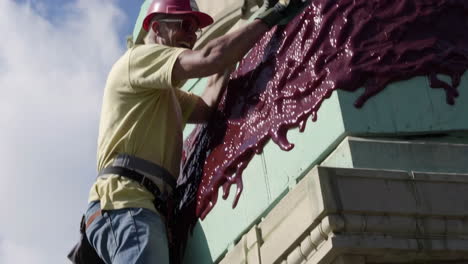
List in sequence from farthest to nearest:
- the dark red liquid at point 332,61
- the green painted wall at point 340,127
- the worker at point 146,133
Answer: the worker at point 146,133 → the dark red liquid at point 332,61 → the green painted wall at point 340,127

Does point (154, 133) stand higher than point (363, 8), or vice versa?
point (363, 8)

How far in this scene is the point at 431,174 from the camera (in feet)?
25.6

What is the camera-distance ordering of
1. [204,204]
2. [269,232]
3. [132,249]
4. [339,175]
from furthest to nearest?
1. [204,204]
2. [132,249]
3. [269,232]
4. [339,175]

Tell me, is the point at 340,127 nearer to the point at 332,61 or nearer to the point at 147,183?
the point at 332,61

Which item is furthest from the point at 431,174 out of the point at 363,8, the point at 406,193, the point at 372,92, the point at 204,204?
the point at 204,204

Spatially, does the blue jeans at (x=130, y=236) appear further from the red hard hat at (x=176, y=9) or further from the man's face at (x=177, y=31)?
the red hard hat at (x=176, y=9)

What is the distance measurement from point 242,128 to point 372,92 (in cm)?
121

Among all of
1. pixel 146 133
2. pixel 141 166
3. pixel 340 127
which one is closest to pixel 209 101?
pixel 146 133

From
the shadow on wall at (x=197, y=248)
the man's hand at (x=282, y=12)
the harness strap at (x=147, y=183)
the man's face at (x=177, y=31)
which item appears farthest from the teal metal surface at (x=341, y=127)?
the man's face at (x=177, y=31)

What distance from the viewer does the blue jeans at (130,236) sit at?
8656 millimetres

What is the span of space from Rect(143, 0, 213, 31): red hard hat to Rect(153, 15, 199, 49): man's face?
2.2 inches

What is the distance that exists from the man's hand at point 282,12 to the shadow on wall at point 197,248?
1681 mm

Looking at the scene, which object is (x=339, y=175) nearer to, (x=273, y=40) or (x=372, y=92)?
(x=372, y=92)

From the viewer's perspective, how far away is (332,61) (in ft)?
28.0
